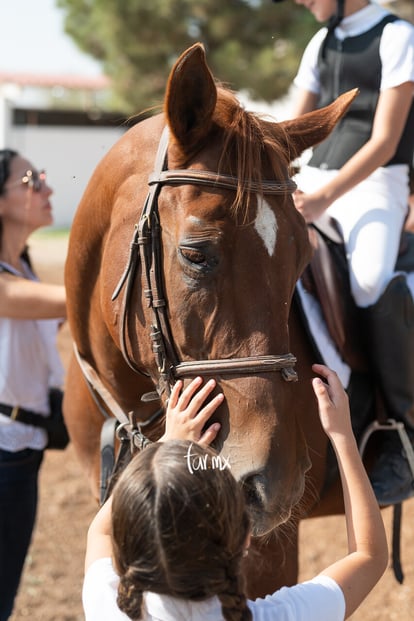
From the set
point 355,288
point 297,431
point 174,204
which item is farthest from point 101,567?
point 355,288

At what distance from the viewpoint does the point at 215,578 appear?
55.5 inches

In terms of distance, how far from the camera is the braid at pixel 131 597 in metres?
1.43

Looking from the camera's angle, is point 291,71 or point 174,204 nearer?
point 174,204

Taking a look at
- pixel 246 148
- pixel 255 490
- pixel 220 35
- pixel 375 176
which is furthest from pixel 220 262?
pixel 220 35

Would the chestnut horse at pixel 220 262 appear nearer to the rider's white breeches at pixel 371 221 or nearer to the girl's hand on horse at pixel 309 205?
the girl's hand on horse at pixel 309 205

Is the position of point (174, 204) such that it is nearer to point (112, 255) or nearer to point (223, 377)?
point (112, 255)

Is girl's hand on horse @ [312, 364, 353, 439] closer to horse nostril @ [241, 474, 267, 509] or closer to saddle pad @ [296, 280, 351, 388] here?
horse nostril @ [241, 474, 267, 509]

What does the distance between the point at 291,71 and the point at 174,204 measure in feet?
44.5

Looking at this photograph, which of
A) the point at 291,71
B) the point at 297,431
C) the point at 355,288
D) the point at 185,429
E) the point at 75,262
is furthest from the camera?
the point at 291,71

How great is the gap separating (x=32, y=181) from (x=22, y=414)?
3.28 ft

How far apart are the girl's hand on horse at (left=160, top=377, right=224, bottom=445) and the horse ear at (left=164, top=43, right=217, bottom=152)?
689 millimetres

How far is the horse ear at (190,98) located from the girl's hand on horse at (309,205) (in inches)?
24.8

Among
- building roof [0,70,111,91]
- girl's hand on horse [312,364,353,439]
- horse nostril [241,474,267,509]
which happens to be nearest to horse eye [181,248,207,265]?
girl's hand on horse [312,364,353,439]

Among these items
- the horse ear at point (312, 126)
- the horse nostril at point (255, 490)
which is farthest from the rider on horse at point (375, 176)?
the horse nostril at point (255, 490)
